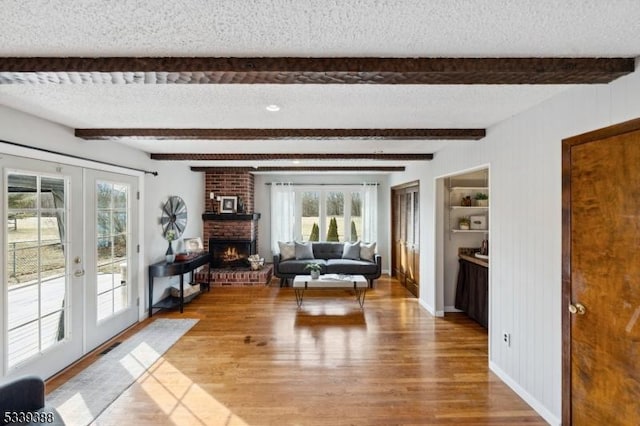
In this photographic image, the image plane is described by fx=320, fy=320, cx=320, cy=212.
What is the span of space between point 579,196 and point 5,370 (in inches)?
169

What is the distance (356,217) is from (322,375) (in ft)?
15.8

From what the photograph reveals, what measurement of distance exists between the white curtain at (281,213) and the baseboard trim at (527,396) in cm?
490

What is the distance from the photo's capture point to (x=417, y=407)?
2.47 metres

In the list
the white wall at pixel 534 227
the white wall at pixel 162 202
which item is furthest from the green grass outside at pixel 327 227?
the white wall at pixel 534 227

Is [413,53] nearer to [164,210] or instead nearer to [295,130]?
[295,130]

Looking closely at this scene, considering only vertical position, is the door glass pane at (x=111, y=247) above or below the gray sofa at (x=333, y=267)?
above

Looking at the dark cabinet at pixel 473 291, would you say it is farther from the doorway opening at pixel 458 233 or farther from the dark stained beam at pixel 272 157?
the dark stained beam at pixel 272 157

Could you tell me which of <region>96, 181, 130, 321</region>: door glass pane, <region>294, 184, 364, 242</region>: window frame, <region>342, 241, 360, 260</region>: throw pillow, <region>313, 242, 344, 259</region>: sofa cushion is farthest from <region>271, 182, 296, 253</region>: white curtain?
<region>96, 181, 130, 321</region>: door glass pane

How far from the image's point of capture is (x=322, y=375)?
115 inches

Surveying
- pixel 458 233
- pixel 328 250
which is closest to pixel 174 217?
pixel 328 250

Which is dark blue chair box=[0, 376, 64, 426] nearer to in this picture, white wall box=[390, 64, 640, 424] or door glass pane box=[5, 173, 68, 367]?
door glass pane box=[5, 173, 68, 367]

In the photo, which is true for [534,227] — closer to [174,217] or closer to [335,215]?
[174,217]

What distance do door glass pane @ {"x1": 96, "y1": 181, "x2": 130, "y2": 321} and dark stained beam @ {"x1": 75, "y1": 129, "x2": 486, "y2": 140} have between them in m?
0.79

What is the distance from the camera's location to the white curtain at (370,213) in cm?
726
